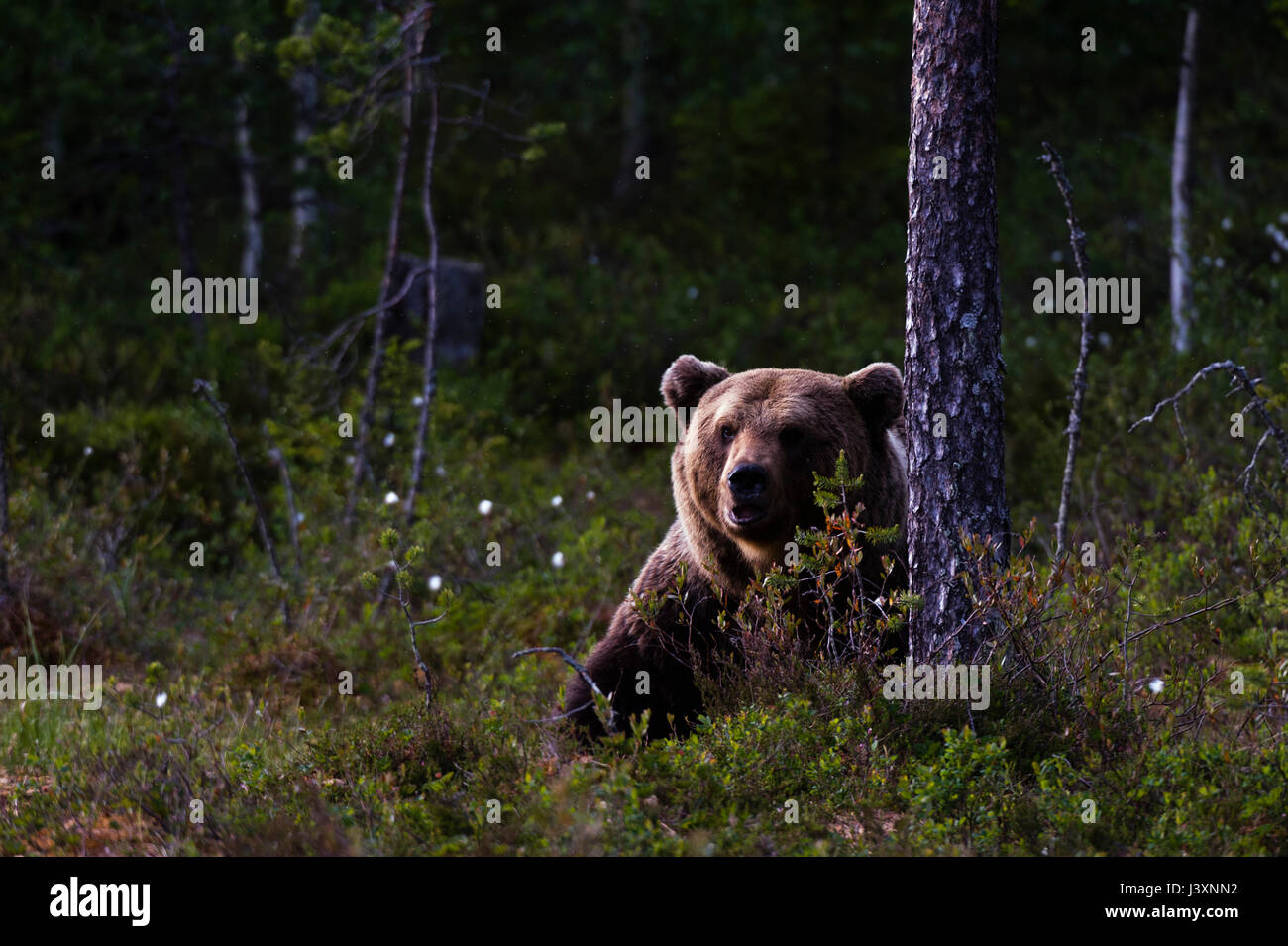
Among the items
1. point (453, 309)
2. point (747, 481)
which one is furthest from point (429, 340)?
point (453, 309)

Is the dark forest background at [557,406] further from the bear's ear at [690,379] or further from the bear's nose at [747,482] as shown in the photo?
the bear's ear at [690,379]

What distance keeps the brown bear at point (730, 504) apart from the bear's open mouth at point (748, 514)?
8cm

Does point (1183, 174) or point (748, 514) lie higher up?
point (1183, 174)

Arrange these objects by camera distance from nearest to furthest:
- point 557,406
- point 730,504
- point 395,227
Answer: point 730,504
point 395,227
point 557,406

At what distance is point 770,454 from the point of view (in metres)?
4.94

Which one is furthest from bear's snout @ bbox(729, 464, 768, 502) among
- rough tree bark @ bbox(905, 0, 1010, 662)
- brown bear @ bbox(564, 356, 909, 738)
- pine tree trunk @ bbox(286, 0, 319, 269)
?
pine tree trunk @ bbox(286, 0, 319, 269)

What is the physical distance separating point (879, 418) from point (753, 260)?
1037cm

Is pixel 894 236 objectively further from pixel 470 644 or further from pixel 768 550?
pixel 768 550

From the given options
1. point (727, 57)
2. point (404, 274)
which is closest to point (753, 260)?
point (404, 274)

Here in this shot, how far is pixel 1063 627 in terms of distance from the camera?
484 cm

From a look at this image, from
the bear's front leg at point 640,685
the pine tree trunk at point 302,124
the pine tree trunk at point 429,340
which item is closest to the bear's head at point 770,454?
the bear's front leg at point 640,685

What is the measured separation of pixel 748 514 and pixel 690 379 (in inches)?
41.5

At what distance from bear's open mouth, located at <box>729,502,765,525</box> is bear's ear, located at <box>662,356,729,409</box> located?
3.24ft

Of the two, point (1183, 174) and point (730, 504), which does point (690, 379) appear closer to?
point (730, 504)
